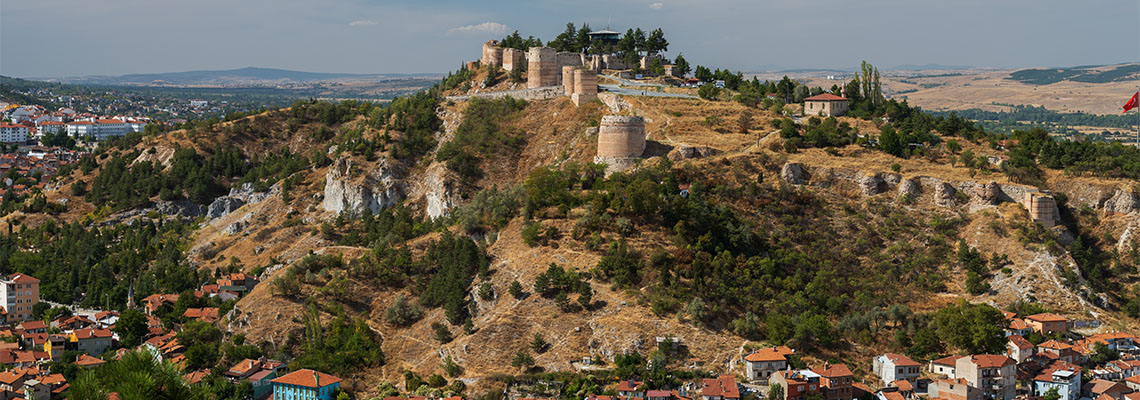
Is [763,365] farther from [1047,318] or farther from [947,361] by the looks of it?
[1047,318]

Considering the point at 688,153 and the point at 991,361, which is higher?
the point at 688,153

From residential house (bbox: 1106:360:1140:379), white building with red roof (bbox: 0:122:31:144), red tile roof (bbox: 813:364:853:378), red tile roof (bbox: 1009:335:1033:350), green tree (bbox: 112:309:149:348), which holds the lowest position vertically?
green tree (bbox: 112:309:149:348)

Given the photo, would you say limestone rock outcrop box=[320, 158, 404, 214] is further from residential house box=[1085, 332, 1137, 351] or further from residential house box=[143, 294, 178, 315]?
residential house box=[1085, 332, 1137, 351]

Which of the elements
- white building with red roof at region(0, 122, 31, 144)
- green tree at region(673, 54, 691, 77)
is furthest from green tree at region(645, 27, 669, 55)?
white building with red roof at region(0, 122, 31, 144)

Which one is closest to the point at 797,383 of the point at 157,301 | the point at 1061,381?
the point at 1061,381

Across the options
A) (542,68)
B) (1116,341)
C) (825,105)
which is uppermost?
(542,68)

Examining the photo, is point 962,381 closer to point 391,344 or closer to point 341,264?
point 391,344
